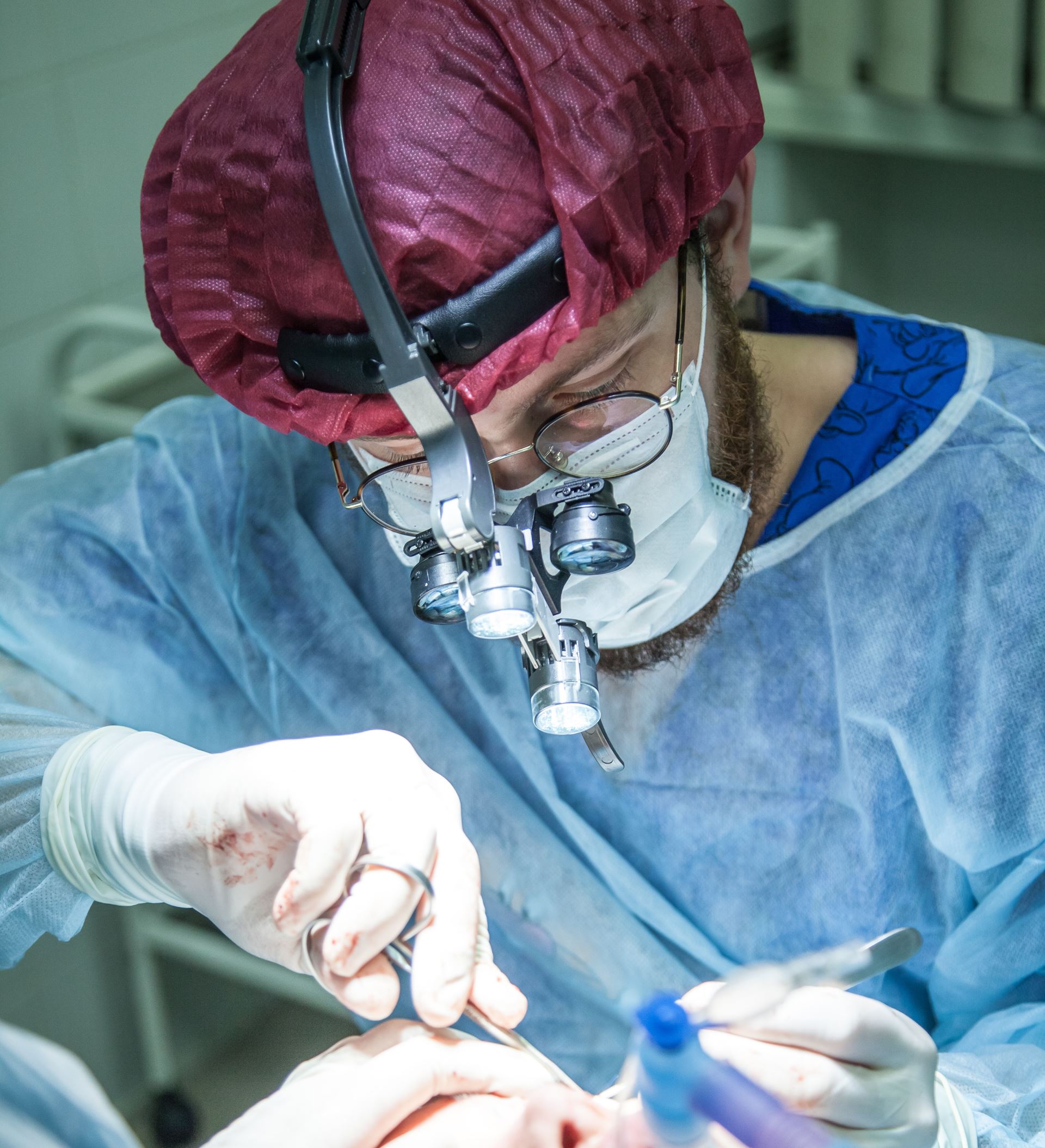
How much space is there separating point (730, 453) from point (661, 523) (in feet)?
0.42

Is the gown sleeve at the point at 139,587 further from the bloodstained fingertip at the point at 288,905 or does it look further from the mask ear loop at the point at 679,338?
the mask ear loop at the point at 679,338

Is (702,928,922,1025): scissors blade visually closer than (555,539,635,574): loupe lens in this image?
Yes

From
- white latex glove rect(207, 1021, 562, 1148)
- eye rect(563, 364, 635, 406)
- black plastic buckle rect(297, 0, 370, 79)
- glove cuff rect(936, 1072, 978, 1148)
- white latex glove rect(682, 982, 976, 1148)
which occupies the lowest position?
glove cuff rect(936, 1072, 978, 1148)

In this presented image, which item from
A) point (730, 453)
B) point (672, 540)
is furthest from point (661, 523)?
point (730, 453)

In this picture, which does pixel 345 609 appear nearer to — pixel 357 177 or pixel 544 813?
pixel 544 813

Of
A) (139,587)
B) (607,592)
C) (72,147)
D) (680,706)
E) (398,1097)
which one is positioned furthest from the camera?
(72,147)

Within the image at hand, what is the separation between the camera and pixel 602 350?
1.10m

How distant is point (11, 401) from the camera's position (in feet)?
6.19

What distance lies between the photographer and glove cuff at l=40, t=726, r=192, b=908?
3.66ft

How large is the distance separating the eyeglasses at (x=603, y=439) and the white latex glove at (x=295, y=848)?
25 centimetres

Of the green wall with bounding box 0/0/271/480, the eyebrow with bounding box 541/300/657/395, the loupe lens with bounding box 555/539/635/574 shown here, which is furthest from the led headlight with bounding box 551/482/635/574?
the green wall with bounding box 0/0/271/480

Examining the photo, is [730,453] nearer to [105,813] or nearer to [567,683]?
[567,683]

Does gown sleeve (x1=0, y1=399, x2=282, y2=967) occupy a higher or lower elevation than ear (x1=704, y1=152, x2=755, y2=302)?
lower

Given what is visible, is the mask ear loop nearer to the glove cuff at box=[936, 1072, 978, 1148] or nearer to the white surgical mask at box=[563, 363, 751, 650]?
the white surgical mask at box=[563, 363, 751, 650]
